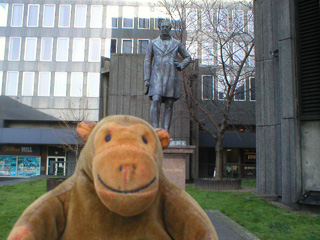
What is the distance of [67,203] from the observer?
6.46 ft

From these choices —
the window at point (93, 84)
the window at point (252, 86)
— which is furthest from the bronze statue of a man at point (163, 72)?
the window at point (93, 84)

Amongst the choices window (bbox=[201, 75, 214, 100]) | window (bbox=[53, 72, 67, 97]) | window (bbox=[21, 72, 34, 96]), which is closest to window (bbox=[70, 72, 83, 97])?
window (bbox=[53, 72, 67, 97])

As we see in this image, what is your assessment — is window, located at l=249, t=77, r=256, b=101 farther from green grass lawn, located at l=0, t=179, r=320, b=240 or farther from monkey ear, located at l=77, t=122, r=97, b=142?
monkey ear, located at l=77, t=122, r=97, b=142

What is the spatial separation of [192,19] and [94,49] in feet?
45.9

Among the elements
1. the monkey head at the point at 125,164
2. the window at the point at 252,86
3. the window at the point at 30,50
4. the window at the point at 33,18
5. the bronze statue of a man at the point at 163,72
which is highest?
the window at the point at 33,18

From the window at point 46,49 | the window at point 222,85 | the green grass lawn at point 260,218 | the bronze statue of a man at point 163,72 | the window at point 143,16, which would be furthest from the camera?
the window at point 46,49

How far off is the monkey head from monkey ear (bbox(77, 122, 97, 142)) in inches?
6.1

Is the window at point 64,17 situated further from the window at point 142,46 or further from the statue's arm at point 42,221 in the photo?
the statue's arm at point 42,221

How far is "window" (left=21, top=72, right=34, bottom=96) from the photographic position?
1096 inches

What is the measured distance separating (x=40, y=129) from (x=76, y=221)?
26.4m

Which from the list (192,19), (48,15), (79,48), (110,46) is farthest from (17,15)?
(192,19)

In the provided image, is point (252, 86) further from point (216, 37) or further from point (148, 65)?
point (148, 65)

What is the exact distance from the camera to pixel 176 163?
6543 mm

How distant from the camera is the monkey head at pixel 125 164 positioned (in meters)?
1.58
